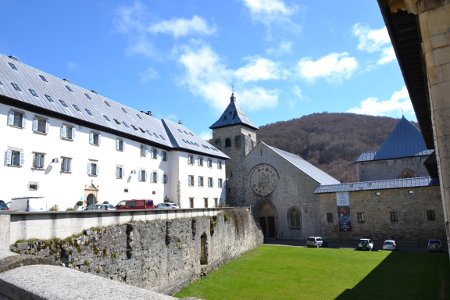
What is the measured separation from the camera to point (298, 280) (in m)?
23.3

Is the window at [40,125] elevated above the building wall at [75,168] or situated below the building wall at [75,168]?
above

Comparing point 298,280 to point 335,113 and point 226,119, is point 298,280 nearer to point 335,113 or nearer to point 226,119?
point 226,119

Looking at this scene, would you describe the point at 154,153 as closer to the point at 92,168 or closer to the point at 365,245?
the point at 92,168

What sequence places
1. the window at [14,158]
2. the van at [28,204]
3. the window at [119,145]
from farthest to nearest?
the window at [119,145]
the window at [14,158]
the van at [28,204]

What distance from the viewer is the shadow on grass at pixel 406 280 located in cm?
1889

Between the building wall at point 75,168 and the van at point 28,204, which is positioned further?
the building wall at point 75,168

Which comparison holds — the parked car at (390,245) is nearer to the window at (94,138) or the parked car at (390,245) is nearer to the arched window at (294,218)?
the arched window at (294,218)

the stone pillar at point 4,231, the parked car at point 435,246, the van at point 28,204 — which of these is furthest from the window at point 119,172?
the parked car at point 435,246

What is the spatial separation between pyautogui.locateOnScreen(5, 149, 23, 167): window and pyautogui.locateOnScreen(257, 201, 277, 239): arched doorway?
108 feet

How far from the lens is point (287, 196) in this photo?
46719 mm

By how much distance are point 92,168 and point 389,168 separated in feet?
130

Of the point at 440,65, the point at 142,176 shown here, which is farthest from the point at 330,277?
the point at 440,65

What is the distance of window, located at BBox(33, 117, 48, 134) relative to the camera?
2411 centimetres

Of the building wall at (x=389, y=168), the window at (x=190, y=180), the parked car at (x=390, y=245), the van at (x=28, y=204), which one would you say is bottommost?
the parked car at (x=390, y=245)
